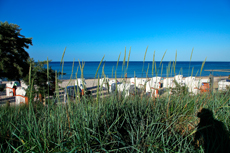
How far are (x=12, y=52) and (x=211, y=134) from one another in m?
5.08

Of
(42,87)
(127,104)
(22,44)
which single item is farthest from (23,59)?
(127,104)

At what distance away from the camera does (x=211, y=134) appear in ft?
4.20

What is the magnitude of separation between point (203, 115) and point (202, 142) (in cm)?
44

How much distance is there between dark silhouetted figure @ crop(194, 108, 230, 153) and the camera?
114cm

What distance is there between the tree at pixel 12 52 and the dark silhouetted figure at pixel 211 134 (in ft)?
15.1

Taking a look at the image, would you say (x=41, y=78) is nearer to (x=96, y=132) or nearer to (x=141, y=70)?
(x=96, y=132)

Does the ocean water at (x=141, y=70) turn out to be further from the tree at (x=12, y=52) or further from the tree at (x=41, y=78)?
the tree at (x=12, y=52)

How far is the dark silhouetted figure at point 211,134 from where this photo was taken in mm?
1140

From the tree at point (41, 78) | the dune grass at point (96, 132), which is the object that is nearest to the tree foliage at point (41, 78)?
the tree at point (41, 78)

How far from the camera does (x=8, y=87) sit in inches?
309

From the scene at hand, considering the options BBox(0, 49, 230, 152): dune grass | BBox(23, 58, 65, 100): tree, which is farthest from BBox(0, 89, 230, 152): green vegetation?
BBox(23, 58, 65, 100): tree

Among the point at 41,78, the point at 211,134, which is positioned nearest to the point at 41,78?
the point at 41,78

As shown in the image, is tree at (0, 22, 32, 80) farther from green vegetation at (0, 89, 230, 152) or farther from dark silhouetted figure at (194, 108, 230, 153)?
dark silhouetted figure at (194, 108, 230, 153)

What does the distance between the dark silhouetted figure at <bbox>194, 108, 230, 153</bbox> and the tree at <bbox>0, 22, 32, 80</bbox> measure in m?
4.61
